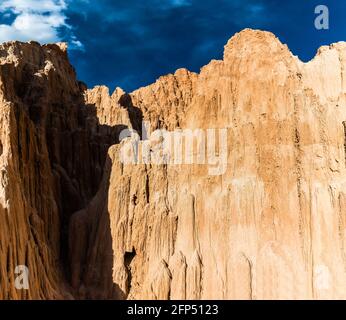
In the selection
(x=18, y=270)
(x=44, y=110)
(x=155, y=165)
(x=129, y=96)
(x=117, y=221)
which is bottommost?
(x=18, y=270)

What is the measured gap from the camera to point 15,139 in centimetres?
3616

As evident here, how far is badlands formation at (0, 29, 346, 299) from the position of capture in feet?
116

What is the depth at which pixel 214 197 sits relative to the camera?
127 feet

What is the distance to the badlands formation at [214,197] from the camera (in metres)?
35.5

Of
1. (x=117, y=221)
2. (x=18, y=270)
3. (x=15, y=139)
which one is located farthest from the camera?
(x=117, y=221)

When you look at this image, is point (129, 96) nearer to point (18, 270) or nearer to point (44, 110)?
point (44, 110)

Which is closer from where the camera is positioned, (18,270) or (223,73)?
(18,270)

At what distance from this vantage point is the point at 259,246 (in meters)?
36.9

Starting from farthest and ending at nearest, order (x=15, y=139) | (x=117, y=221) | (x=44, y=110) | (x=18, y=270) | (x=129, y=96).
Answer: (x=129, y=96), (x=44, y=110), (x=117, y=221), (x=15, y=139), (x=18, y=270)
